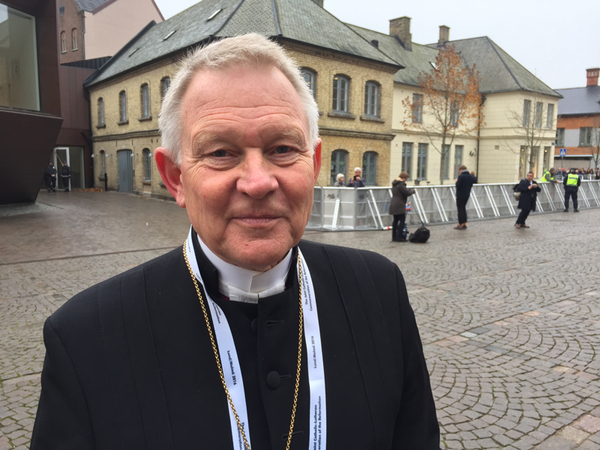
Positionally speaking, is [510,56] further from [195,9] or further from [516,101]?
[195,9]

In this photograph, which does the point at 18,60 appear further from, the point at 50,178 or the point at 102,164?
the point at 102,164

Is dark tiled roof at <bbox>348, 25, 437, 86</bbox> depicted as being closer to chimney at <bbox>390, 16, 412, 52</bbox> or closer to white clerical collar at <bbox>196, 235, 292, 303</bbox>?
chimney at <bbox>390, 16, 412, 52</bbox>

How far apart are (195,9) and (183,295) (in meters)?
29.1

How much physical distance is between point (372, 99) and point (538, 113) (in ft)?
58.4

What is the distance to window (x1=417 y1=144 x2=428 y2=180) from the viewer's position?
106 feet

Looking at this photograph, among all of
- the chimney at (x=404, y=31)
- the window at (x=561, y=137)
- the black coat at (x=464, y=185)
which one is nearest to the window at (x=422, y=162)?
the chimney at (x=404, y=31)

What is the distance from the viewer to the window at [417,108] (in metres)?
30.9

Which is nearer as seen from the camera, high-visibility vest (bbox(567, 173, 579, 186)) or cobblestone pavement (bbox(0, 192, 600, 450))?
cobblestone pavement (bbox(0, 192, 600, 450))

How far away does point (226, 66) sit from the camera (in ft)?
4.27

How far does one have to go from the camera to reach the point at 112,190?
30.5m

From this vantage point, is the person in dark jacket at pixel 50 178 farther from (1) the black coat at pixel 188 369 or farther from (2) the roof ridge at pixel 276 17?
(1) the black coat at pixel 188 369

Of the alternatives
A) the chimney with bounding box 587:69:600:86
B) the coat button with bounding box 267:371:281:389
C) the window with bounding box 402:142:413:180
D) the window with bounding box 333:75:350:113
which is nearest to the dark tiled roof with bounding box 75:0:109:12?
the window with bounding box 333:75:350:113

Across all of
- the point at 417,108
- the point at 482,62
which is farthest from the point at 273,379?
the point at 482,62

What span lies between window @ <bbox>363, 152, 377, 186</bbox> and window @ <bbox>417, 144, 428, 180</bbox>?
671 cm
